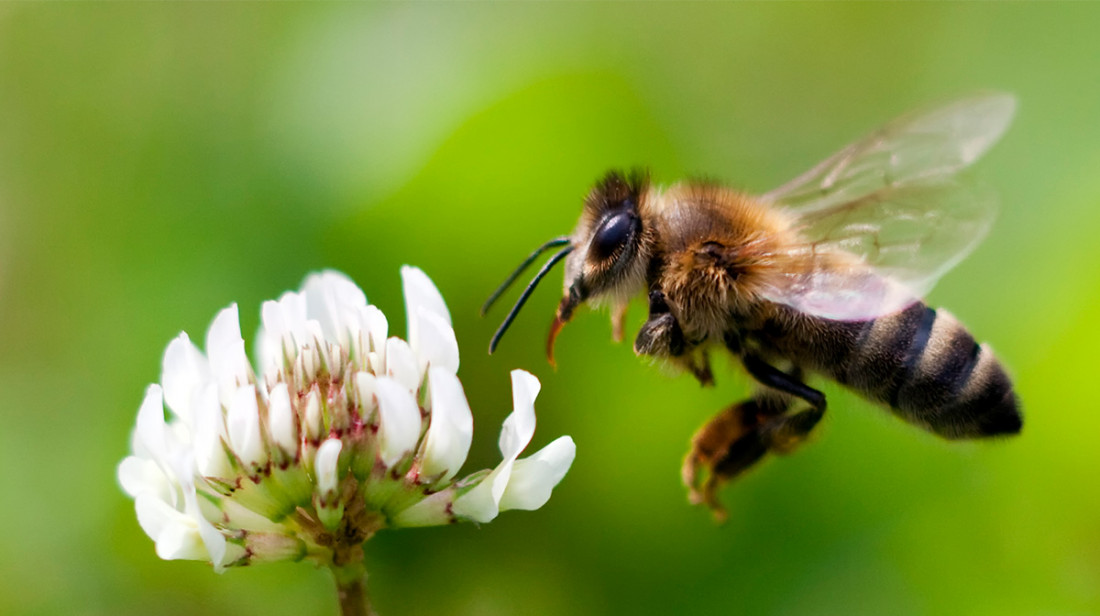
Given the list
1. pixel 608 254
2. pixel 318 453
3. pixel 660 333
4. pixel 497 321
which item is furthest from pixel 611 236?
pixel 497 321

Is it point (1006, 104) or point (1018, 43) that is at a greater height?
point (1018, 43)

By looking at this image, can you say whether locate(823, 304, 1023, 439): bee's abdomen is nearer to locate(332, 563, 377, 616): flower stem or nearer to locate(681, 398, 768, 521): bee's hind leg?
locate(681, 398, 768, 521): bee's hind leg

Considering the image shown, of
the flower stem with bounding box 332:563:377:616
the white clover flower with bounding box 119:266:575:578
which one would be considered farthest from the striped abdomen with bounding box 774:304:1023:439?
the flower stem with bounding box 332:563:377:616

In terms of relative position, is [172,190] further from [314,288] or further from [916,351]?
[916,351]

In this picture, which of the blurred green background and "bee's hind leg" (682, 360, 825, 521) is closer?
"bee's hind leg" (682, 360, 825, 521)

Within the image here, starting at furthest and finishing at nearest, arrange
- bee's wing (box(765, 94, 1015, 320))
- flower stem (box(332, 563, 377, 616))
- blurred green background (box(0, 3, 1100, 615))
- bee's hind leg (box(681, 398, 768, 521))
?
blurred green background (box(0, 3, 1100, 615)) → bee's hind leg (box(681, 398, 768, 521)) → bee's wing (box(765, 94, 1015, 320)) → flower stem (box(332, 563, 377, 616))

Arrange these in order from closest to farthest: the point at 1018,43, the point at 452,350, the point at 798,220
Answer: the point at 452,350 → the point at 798,220 → the point at 1018,43

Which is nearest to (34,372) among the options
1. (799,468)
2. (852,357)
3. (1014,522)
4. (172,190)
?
(172,190)

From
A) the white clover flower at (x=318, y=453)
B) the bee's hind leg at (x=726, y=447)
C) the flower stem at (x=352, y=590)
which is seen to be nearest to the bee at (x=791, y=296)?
the bee's hind leg at (x=726, y=447)

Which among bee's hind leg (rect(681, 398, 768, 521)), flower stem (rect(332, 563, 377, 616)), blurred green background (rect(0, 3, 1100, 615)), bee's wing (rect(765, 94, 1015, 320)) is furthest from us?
blurred green background (rect(0, 3, 1100, 615))
